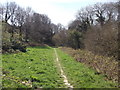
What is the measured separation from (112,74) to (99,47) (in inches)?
551

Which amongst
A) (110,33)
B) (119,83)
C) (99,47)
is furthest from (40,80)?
(99,47)

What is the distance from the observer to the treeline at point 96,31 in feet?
62.3

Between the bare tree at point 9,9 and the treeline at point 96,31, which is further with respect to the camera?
the bare tree at point 9,9

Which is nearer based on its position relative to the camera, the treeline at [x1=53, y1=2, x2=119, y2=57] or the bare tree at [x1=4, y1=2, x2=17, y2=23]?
the treeline at [x1=53, y1=2, x2=119, y2=57]

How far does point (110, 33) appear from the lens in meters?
19.2

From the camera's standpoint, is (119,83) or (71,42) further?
(71,42)

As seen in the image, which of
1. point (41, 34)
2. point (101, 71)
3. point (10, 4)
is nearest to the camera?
point (101, 71)

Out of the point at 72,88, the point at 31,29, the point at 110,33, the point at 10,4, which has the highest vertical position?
the point at 10,4

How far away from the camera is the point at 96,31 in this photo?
85.8 feet

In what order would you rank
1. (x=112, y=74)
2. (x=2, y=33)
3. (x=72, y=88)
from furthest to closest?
1. (x=2, y=33)
2. (x=112, y=74)
3. (x=72, y=88)

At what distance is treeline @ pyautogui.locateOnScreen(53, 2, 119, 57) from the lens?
747 inches

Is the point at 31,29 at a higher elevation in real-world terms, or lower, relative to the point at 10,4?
lower

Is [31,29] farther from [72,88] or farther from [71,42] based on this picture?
[72,88]

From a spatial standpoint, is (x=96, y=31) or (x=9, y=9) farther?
(x=9, y=9)
